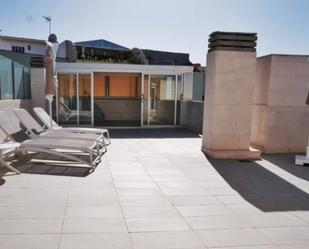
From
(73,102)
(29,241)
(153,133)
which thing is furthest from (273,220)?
(73,102)

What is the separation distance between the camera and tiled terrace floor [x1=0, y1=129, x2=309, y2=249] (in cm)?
296

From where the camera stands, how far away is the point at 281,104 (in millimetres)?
7680

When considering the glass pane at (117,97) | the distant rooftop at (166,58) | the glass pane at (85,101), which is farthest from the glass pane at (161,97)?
the distant rooftop at (166,58)

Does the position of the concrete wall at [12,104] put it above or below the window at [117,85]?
below

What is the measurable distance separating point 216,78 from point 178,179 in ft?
9.47

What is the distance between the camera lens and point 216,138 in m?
7.20

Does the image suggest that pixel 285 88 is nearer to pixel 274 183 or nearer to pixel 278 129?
pixel 278 129

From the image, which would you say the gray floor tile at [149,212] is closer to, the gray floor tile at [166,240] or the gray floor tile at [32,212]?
the gray floor tile at [166,240]

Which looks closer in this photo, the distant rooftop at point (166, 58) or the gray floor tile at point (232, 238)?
the gray floor tile at point (232, 238)

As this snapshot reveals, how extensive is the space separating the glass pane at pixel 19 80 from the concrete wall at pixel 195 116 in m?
6.32

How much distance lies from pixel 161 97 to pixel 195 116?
1.81 meters

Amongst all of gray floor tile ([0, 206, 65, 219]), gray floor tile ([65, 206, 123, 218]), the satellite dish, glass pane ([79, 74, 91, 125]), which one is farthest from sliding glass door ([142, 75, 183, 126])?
gray floor tile ([0, 206, 65, 219])

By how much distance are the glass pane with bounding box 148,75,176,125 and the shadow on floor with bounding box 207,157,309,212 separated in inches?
252

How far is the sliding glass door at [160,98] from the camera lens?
12.6m
